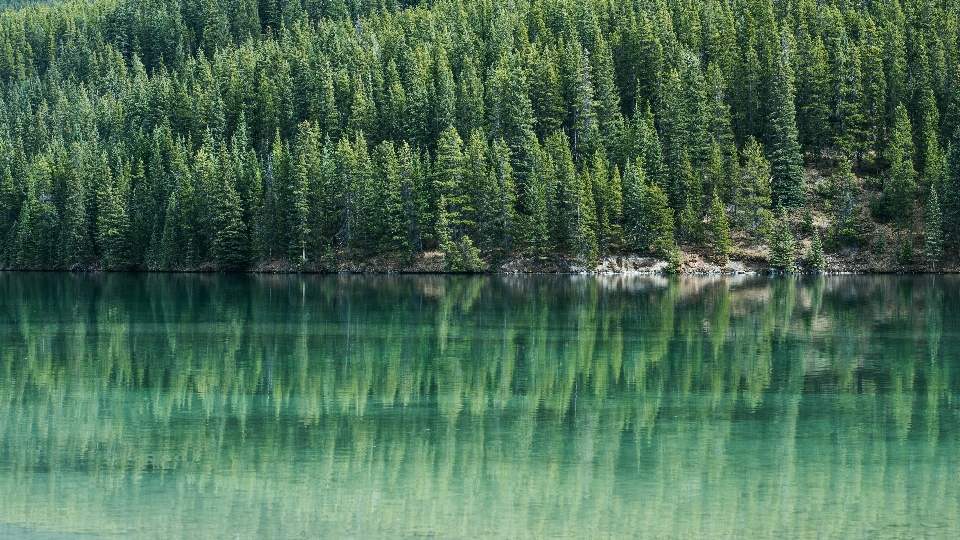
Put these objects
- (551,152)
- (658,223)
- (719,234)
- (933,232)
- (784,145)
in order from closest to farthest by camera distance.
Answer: (933,232)
(719,234)
(658,223)
(784,145)
(551,152)

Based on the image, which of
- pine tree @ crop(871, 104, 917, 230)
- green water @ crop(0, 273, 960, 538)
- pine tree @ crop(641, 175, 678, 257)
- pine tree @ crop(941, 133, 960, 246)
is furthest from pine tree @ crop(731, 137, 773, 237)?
green water @ crop(0, 273, 960, 538)

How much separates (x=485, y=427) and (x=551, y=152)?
88.9 metres

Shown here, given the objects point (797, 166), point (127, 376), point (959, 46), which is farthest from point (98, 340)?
point (959, 46)

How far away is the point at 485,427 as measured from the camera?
27.3m

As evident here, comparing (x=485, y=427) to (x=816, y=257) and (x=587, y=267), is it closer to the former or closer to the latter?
(x=816, y=257)

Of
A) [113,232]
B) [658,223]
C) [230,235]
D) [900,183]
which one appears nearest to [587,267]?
[658,223]

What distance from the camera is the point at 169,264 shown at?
398 feet

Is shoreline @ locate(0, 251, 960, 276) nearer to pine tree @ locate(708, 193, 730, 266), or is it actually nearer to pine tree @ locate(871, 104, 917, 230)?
pine tree @ locate(708, 193, 730, 266)

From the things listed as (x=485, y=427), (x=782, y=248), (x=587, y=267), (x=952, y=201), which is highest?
(x=952, y=201)

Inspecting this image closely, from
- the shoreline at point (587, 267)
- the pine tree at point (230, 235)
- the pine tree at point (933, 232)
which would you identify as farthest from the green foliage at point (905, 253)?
the pine tree at point (230, 235)

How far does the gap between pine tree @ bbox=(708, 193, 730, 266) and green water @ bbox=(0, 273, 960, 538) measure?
47.0 m

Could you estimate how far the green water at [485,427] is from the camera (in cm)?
1970

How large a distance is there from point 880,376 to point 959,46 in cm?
9503

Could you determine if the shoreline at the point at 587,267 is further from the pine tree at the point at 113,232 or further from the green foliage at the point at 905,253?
the pine tree at the point at 113,232
